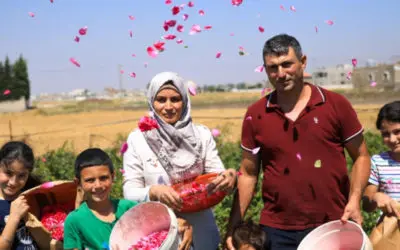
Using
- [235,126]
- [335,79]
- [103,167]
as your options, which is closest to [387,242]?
[103,167]

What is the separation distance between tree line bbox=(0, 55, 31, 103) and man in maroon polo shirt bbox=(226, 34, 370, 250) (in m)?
53.8

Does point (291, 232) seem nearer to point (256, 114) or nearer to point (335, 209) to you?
point (335, 209)

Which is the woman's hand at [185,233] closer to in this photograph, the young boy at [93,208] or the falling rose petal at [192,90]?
the young boy at [93,208]

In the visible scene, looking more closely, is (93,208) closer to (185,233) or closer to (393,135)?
(185,233)

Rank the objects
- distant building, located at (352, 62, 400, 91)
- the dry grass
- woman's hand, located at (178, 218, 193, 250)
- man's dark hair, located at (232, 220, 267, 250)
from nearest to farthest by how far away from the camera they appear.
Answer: woman's hand, located at (178, 218, 193, 250)
man's dark hair, located at (232, 220, 267, 250)
the dry grass
distant building, located at (352, 62, 400, 91)

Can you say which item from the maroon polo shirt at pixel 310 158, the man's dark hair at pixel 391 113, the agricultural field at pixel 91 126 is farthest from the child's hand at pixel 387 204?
the agricultural field at pixel 91 126

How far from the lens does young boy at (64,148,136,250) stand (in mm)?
2803

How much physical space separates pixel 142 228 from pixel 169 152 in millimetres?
448

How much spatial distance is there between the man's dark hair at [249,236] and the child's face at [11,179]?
123 centimetres

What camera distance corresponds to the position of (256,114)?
2980 millimetres

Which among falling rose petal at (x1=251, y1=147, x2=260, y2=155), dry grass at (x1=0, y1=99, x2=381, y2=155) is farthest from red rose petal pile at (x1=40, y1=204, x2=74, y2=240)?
dry grass at (x1=0, y1=99, x2=381, y2=155)

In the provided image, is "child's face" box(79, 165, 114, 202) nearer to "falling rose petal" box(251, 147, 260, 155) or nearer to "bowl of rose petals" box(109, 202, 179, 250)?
"bowl of rose petals" box(109, 202, 179, 250)

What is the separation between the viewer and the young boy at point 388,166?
9.36 feet

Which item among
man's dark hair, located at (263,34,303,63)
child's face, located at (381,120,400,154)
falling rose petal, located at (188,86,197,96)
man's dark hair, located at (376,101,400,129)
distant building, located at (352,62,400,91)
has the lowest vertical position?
distant building, located at (352,62,400,91)
